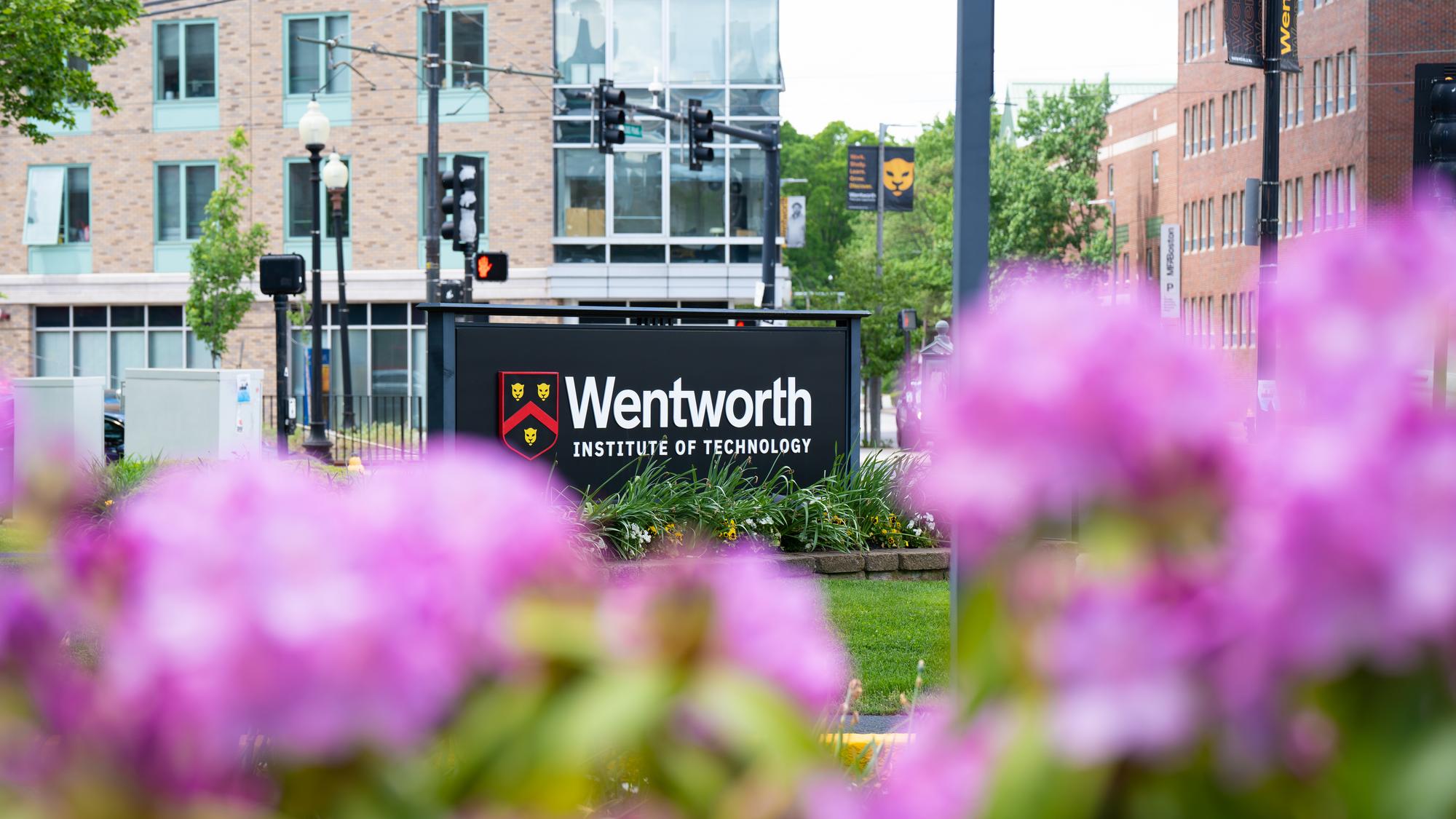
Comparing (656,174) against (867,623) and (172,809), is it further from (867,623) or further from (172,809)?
(172,809)

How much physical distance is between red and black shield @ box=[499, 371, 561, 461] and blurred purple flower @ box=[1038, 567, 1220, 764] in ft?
31.9

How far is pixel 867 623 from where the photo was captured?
27.2 ft

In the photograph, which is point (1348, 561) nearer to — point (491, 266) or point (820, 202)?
point (491, 266)

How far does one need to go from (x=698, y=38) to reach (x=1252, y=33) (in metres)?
13.3

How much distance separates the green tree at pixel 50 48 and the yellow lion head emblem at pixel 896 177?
2610 centimetres

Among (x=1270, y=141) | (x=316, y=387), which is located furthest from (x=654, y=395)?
(x=1270, y=141)

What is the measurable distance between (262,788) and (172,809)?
10cm

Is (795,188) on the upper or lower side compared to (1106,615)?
upper

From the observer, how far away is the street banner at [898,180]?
4341cm

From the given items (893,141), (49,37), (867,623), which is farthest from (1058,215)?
(867,623)

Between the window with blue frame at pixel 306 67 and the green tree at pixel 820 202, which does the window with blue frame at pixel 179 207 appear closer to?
the window with blue frame at pixel 306 67

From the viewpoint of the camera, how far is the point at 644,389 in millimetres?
10695

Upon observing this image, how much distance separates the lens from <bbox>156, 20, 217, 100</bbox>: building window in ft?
120

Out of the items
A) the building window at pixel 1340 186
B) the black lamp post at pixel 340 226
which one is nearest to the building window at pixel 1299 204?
the building window at pixel 1340 186
